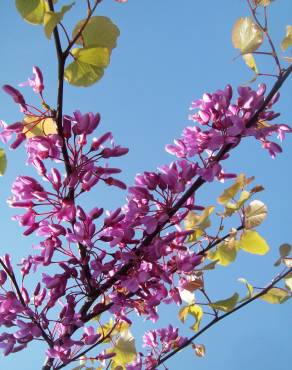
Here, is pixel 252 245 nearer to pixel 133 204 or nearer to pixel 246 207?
pixel 246 207

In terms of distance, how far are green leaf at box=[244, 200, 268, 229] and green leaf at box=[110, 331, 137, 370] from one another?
442 millimetres

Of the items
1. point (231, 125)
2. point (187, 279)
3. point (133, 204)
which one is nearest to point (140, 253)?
point (133, 204)

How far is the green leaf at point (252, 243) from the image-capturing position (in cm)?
91

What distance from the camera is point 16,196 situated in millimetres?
880

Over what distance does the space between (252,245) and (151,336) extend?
0.50m

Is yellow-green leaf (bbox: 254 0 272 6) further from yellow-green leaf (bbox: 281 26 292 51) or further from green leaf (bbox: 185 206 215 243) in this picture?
green leaf (bbox: 185 206 215 243)

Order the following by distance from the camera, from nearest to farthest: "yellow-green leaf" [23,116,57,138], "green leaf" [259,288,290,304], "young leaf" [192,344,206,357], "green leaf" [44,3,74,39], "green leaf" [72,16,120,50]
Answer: "green leaf" [44,3,74,39] → "green leaf" [72,16,120,50] → "yellow-green leaf" [23,116,57,138] → "green leaf" [259,288,290,304] → "young leaf" [192,344,206,357]

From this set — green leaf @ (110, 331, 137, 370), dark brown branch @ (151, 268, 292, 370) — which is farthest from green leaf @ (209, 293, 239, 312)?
green leaf @ (110, 331, 137, 370)

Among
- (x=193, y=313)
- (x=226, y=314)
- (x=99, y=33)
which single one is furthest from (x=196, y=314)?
(x=99, y=33)

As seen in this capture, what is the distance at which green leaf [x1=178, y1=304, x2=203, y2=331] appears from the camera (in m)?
1.07

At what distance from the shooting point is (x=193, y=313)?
1.09 meters

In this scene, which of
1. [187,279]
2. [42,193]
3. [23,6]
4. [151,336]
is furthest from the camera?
[151,336]

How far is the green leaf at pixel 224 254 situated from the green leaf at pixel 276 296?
151 mm

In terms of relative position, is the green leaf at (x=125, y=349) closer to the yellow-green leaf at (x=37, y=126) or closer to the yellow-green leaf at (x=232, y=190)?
the yellow-green leaf at (x=232, y=190)
